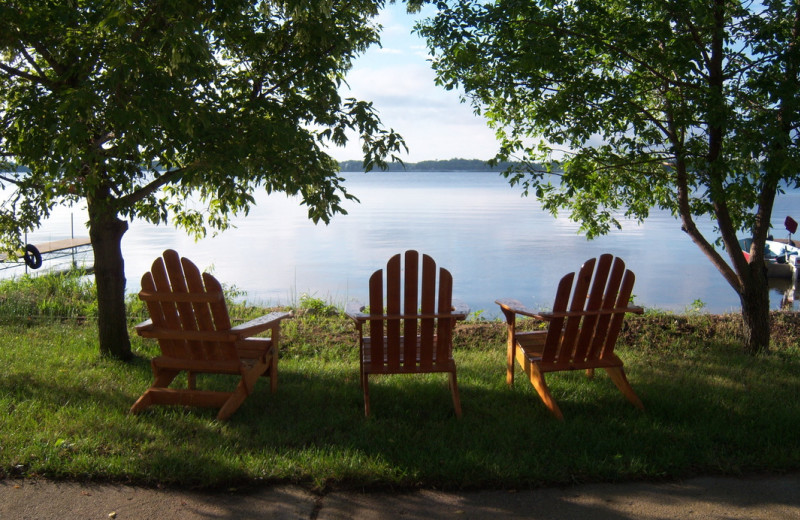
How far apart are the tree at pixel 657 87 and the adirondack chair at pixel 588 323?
1.62m

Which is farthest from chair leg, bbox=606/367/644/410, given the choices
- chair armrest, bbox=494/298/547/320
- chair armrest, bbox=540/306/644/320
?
chair armrest, bbox=494/298/547/320

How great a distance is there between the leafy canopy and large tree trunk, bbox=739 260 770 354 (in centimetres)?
383

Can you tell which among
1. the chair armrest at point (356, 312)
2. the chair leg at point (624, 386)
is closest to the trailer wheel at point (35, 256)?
the chair armrest at point (356, 312)

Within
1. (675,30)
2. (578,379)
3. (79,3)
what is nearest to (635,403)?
(578,379)

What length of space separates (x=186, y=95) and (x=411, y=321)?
217 centimetres

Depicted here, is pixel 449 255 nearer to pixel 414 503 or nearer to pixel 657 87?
pixel 657 87

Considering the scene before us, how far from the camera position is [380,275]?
4703 mm

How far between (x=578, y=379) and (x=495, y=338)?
202 cm

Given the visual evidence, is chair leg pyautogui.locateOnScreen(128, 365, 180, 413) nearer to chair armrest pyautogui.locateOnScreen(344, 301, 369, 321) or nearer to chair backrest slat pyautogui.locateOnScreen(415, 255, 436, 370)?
chair armrest pyautogui.locateOnScreen(344, 301, 369, 321)

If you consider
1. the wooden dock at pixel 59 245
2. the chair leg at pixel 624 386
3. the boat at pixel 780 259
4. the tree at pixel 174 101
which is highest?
the tree at pixel 174 101

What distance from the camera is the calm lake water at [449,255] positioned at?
13078mm

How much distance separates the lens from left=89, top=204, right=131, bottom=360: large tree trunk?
6.07 metres

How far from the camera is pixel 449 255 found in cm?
1739

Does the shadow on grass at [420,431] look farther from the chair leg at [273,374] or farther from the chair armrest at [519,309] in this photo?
the chair armrest at [519,309]
